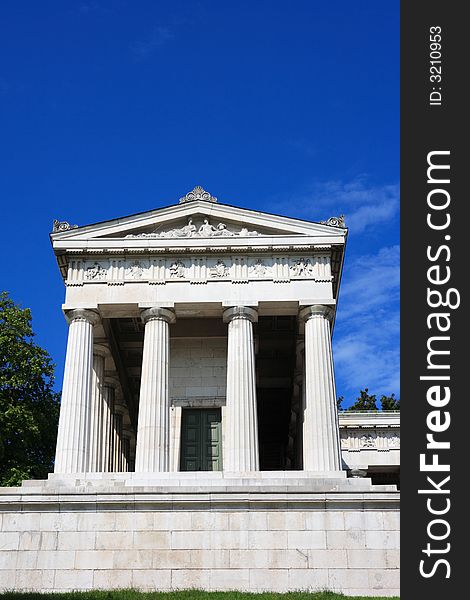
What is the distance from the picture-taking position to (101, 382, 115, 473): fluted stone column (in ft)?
140

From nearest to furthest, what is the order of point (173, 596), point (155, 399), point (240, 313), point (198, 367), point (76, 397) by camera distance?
point (173, 596), point (155, 399), point (76, 397), point (240, 313), point (198, 367)

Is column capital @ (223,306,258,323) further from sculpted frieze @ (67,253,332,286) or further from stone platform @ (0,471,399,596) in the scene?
stone platform @ (0,471,399,596)

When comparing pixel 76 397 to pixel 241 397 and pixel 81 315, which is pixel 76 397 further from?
pixel 241 397

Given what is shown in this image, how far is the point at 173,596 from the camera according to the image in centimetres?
2488

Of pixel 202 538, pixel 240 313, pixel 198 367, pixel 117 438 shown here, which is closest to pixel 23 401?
pixel 117 438

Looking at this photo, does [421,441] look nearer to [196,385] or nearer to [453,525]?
[453,525]

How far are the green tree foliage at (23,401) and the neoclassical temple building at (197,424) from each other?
216 inches

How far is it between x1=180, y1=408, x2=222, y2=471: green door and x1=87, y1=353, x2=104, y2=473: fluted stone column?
163 inches

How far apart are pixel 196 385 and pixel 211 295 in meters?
4.83

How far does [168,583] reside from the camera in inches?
1054

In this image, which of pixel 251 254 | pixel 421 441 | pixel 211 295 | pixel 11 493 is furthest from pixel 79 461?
pixel 421 441

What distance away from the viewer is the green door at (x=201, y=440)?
1563 inches

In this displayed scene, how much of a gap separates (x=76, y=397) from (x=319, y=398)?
1020 centimetres

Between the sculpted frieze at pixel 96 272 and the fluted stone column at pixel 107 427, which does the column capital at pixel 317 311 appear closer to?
the sculpted frieze at pixel 96 272
